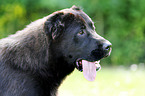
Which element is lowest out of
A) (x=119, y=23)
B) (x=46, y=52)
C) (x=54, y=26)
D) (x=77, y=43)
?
(x=46, y=52)

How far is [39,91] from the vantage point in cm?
410

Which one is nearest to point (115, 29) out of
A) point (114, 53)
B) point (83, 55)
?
point (114, 53)

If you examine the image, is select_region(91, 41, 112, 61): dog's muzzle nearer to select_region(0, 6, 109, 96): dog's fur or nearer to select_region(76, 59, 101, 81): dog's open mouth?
select_region(0, 6, 109, 96): dog's fur

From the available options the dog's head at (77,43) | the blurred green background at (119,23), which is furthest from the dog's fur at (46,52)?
the blurred green background at (119,23)

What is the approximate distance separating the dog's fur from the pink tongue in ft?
0.38

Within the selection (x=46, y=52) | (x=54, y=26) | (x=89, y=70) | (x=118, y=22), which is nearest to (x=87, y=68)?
(x=89, y=70)

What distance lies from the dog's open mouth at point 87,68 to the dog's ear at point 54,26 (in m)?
0.62

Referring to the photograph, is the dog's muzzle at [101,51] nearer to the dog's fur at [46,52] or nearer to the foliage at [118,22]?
the dog's fur at [46,52]

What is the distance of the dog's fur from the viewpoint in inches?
161

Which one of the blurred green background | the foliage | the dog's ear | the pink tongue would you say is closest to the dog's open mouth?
the pink tongue

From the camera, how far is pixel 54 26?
4289 millimetres

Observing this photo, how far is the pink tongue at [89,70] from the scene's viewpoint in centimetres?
447

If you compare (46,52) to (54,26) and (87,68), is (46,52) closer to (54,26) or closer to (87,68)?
(54,26)

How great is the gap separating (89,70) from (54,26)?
0.97m
